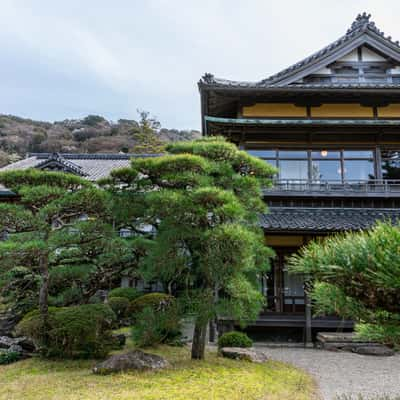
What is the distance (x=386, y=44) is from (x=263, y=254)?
8616 mm

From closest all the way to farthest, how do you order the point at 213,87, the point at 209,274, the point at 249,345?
1. the point at 209,274
2. the point at 249,345
3. the point at 213,87

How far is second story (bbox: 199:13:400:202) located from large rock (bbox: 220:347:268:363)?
16.7 feet

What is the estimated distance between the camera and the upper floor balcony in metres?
11.0

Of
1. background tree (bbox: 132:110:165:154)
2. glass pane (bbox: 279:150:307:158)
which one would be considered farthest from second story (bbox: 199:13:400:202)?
background tree (bbox: 132:110:165:154)

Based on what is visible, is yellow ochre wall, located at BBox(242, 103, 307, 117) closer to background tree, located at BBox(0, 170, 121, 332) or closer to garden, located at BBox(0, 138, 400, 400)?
garden, located at BBox(0, 138, 400, 400)

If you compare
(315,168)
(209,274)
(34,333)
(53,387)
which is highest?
(315,168)

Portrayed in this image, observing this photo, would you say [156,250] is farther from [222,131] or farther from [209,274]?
[222,131]

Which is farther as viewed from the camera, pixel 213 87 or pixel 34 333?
pixel 213 87

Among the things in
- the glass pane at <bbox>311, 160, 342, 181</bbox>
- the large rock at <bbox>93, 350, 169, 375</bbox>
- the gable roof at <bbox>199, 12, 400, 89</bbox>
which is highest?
the gable roof at <bbox>199, 12, 400, 89</bbox>

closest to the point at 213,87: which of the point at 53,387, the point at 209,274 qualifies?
the point at 209,274

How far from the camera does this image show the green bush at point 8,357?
7.19 meters

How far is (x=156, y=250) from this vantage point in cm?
643

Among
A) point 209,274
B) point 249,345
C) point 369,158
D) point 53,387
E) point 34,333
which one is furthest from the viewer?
point 369,158

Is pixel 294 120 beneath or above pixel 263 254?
→ above
